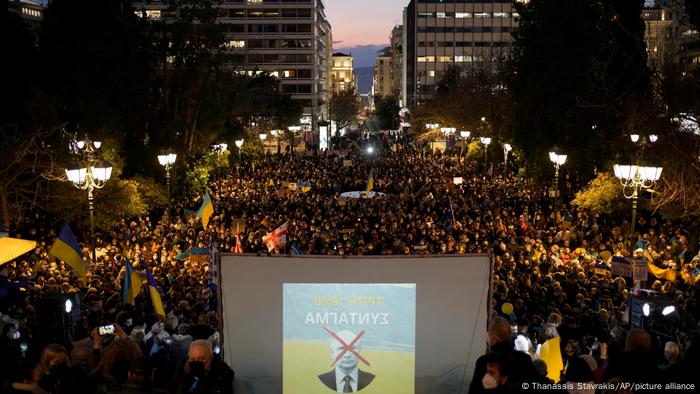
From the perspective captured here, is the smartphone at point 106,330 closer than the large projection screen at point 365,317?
No

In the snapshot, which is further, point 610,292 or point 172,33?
point 172,33

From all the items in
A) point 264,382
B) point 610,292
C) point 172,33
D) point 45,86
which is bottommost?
point 610,292

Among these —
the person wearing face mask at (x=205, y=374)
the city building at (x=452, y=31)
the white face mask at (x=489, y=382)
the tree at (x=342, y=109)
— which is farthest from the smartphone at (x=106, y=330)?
→ the city building at (x=452, y=31)

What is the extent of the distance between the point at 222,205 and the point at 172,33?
9.90 m

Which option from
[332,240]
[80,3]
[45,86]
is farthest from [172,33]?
[332,240]

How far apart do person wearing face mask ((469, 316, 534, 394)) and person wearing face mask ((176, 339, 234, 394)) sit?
2.03 meters

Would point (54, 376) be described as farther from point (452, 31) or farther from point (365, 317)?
point (452, 31)

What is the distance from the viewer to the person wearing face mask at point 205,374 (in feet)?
18.4

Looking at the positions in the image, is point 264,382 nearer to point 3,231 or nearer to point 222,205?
point 3,231

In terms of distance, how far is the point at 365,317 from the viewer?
5992 millimetres

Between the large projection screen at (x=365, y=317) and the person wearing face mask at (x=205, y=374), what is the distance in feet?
1.20

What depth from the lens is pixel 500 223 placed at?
21.2 m

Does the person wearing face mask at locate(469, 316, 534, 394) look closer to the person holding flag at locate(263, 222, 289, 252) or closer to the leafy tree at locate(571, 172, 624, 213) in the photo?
the person holding flag at locate(263, 222, 289, 252)

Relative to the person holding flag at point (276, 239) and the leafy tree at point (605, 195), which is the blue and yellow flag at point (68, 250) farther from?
the leafy tree at point (605, 195)
